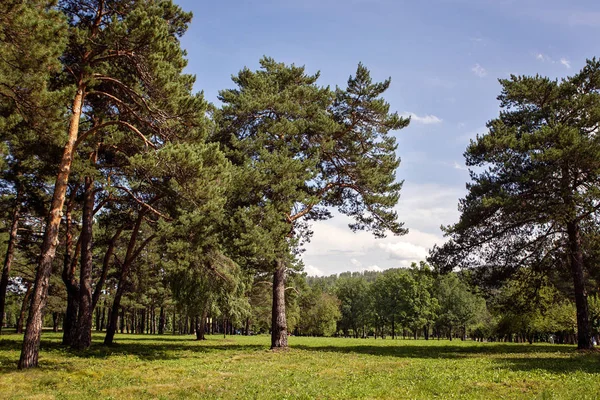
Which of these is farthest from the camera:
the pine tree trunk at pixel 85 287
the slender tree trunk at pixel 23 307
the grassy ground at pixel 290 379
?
the slender tree trunk at pixel 23 307

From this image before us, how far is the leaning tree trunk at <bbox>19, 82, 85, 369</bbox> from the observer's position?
Result: 1536 centimetres

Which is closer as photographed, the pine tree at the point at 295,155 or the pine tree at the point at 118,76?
the pine tree at the point at 118,76

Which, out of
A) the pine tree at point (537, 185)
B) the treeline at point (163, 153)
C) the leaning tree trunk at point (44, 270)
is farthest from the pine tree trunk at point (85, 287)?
the pine tree at point (537, 185)

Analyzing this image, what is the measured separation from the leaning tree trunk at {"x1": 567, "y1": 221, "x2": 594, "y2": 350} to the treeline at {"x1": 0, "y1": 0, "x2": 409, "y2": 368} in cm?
1106

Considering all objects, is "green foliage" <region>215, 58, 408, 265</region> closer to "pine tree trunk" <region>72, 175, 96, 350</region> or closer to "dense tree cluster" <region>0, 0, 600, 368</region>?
"dense tree cluster" <region>0, 0, 600, 368</region>

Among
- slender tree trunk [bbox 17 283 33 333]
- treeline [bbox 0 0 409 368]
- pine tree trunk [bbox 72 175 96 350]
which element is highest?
treeline [bbox 0 0 409 368]

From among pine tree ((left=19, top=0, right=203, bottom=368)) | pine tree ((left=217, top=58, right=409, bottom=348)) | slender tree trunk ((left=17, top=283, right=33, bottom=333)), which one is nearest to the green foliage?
pine tree ((left=217, top=58, right=409, bottom=348))

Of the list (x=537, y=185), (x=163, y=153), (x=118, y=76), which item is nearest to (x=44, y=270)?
(x=163, y=153)

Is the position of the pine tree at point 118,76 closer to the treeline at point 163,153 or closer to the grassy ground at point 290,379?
the treeline at point 163,153

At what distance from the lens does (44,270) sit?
1577 cm

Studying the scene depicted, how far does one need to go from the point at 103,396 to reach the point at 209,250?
39.8 ft

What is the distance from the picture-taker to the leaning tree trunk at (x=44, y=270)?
1536 centimetres

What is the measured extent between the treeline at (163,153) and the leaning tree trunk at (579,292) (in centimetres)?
1106

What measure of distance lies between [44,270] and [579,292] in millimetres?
28691
